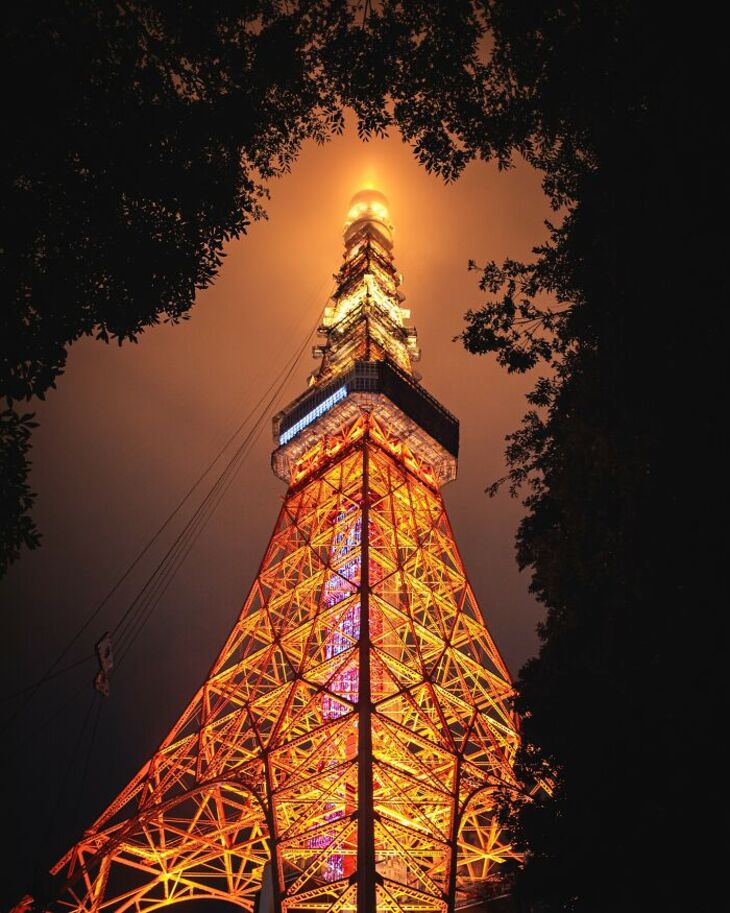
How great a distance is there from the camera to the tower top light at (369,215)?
96.3 feet

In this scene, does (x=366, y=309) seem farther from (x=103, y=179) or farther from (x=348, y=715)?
(x=103, y=179)

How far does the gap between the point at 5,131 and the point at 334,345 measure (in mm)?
18840

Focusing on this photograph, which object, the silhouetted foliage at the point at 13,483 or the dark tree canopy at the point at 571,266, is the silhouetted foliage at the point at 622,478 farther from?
the silhouetted foliage at the point at 13,483

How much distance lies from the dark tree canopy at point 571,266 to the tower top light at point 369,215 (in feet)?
79.5

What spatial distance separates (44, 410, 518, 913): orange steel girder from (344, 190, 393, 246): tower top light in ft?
47.0

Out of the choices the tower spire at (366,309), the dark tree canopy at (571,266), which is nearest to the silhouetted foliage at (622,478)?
the dark tree canopy at (571,266)

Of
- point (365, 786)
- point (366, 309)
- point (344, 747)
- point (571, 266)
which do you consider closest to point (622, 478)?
point (571, 266)

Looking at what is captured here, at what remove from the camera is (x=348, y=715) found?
10234 mm

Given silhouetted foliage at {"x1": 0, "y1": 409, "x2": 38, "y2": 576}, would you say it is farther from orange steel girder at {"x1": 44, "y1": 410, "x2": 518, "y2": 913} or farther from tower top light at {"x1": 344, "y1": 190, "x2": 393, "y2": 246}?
tower top light at {"x1": 344, "y1": 190, "x2": 393, "y2": 246}

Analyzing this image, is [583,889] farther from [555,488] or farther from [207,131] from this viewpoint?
[207,131]

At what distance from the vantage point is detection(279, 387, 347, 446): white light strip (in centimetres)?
1859

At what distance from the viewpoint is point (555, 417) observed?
6.23 metres

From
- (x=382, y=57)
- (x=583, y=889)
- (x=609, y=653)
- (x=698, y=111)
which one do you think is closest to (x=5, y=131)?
(x=382, y=57)

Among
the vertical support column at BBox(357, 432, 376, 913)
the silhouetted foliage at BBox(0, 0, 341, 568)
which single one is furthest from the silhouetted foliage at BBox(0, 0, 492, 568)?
the vertical support column at BBox(357, 432, 376, 913)
